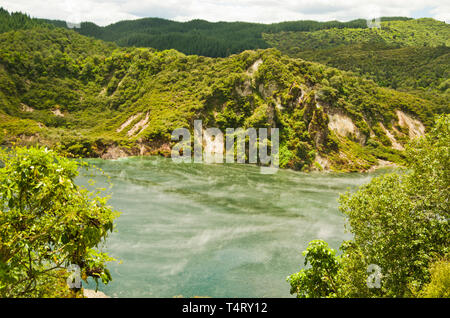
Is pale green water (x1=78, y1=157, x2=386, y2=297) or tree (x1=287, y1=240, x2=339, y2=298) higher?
tree (x1=287, y1=240, x2=339, y2=298)

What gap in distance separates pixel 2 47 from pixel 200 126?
95384 millimetres

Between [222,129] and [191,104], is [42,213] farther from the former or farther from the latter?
[191,104]

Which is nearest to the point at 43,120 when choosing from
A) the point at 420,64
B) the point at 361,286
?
the point at 361,286

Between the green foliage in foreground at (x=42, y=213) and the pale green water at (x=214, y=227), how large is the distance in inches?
675

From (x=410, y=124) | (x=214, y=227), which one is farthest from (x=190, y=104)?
(x=410, y=124)

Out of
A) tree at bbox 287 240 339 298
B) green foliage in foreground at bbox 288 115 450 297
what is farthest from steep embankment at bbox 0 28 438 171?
tree at bbox 287 240 339 298

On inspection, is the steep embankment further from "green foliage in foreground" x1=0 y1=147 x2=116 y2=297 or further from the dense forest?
"green foliage in foreground" x1=0 y1=147 x2=116 y2=297

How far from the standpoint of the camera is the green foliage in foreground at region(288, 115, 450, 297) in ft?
50.6

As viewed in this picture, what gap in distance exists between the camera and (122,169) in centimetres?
7050

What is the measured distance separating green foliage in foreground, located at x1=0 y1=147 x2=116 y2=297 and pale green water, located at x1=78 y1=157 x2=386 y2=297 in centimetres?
1715

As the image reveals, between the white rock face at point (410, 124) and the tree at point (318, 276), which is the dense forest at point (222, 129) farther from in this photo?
the white rock face at point (410, 124)

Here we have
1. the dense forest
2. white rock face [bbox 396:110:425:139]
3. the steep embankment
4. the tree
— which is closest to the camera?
the dense forest

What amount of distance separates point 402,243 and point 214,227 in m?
28.9
